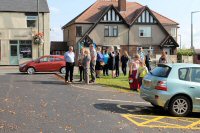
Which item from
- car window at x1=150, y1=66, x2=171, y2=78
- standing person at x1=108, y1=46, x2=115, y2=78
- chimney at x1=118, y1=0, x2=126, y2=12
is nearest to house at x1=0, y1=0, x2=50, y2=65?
chimney at x1=118, y1=0, x2=126, y2=12

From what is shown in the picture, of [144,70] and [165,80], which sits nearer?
[165,80]

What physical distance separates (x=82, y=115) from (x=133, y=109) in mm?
2292

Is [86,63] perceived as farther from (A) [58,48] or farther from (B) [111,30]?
(A) [58,48]

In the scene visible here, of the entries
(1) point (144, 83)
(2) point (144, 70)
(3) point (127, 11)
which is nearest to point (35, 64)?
(2) point (144, 70)

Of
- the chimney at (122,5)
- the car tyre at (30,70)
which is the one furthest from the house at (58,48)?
the car tyre at (30,70)

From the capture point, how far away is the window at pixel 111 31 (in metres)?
54.0

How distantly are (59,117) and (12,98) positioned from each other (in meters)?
3.89

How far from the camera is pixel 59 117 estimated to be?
10.6 metres

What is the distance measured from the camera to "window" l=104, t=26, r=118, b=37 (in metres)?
54.0

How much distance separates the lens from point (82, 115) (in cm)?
1104

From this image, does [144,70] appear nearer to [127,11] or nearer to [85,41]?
[85,41]

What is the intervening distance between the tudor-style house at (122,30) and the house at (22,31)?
313 inches

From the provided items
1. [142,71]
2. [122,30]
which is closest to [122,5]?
[122,30]

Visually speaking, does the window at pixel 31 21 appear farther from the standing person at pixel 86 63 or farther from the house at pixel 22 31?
the standing person at pixel 86 63
